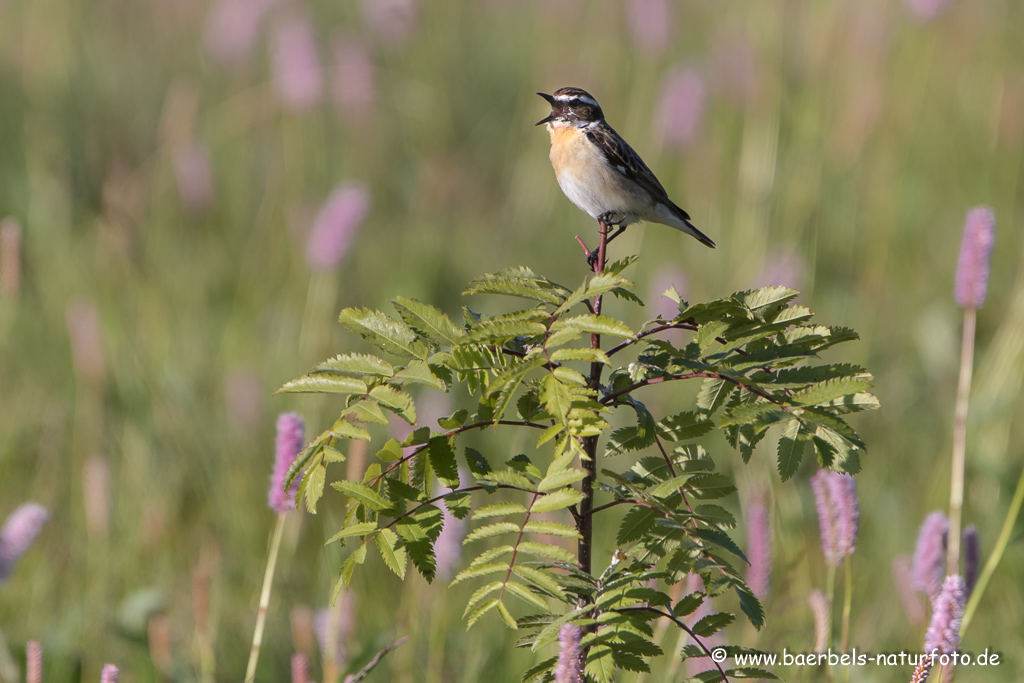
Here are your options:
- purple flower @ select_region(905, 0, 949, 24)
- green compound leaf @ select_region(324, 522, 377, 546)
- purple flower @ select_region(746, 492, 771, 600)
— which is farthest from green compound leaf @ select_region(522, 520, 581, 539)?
purple flower @ select_region(905, 0, 949, 24)

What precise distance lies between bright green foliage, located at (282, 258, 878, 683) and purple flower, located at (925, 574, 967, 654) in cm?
31

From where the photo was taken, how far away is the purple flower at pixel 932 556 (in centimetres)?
212

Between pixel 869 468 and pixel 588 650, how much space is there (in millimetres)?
3217

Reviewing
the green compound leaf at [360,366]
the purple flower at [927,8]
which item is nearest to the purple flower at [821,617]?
the green compound leaf at [360,366]

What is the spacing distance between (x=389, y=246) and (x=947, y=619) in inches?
193

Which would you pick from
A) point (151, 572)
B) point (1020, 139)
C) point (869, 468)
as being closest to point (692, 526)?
point (151, 572)

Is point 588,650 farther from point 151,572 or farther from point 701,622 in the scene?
point 151,572

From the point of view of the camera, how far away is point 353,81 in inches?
253

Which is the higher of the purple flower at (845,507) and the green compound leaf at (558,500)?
the purple flower at (845,507)

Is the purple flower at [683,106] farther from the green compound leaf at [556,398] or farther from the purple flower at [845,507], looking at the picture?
the green compound leaf at [556,398]

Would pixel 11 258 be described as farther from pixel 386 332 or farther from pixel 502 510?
pixel 502 510

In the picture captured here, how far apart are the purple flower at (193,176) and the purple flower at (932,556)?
188 inches

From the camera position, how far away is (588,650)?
5.39ft

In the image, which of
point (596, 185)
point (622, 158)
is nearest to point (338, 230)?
point (596, 185)
